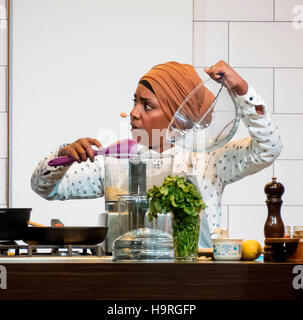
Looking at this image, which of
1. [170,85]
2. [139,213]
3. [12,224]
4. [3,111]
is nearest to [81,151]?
[12,224]

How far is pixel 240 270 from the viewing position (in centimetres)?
98

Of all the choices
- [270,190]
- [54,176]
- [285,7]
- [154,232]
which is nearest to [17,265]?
[154,232]

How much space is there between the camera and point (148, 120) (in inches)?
76.6

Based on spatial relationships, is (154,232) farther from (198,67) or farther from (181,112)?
(198,67)

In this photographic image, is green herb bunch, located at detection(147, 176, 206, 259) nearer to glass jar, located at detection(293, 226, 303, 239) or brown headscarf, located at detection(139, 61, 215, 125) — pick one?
glass jar, located at detection(293, 226, 303, 239)

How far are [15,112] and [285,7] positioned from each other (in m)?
1.13

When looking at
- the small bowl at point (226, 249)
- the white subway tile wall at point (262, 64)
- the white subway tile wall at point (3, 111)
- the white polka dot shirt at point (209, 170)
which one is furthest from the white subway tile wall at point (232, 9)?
the small bowl at point (226, 249)

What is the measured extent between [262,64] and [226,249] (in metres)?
1.67

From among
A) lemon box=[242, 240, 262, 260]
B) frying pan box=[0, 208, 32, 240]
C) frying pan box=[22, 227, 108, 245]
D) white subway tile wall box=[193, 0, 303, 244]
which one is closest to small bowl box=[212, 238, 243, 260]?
lemon box=[242, 240, 262, 260]

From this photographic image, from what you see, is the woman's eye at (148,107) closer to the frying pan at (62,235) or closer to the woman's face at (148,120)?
the woman's face at (148,120)

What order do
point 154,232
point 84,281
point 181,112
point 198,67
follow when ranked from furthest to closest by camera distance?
1. point 198,67
2. point 181,112
3. point 154,232
4. point 84,281

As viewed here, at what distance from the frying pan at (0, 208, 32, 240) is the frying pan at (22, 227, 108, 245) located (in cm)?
1

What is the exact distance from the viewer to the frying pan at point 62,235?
1253 mm
